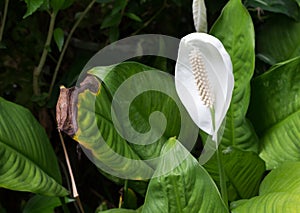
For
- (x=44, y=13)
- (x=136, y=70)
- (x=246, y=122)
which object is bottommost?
(x=246, y=122)

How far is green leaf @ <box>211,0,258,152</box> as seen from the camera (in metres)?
0.90

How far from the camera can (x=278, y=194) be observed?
73cm

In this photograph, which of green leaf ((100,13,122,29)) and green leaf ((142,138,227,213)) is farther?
green leaf ((100,13,122,29))

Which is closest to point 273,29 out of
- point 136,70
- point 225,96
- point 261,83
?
point 261,83

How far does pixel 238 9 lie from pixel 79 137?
0.34 meters

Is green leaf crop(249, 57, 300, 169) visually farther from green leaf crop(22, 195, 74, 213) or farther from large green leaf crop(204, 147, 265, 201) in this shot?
green leaf crop(22, 195, 74, 213)

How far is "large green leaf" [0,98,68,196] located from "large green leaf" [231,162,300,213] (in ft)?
0.96

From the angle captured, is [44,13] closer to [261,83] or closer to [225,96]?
[261,83]

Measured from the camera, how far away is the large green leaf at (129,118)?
804mm

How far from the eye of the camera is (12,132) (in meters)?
A: 0.84

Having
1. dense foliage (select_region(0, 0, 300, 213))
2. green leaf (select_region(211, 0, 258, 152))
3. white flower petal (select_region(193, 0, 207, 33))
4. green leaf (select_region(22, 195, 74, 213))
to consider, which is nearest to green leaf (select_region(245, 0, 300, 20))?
dense foliage (select_region(0, 0, 300, 213))

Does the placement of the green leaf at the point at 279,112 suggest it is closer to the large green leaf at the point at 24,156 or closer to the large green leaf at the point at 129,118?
the large green leaf at the point at 129,118

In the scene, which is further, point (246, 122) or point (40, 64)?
point (40, 64)

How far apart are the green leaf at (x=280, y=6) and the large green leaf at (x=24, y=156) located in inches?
18.6
